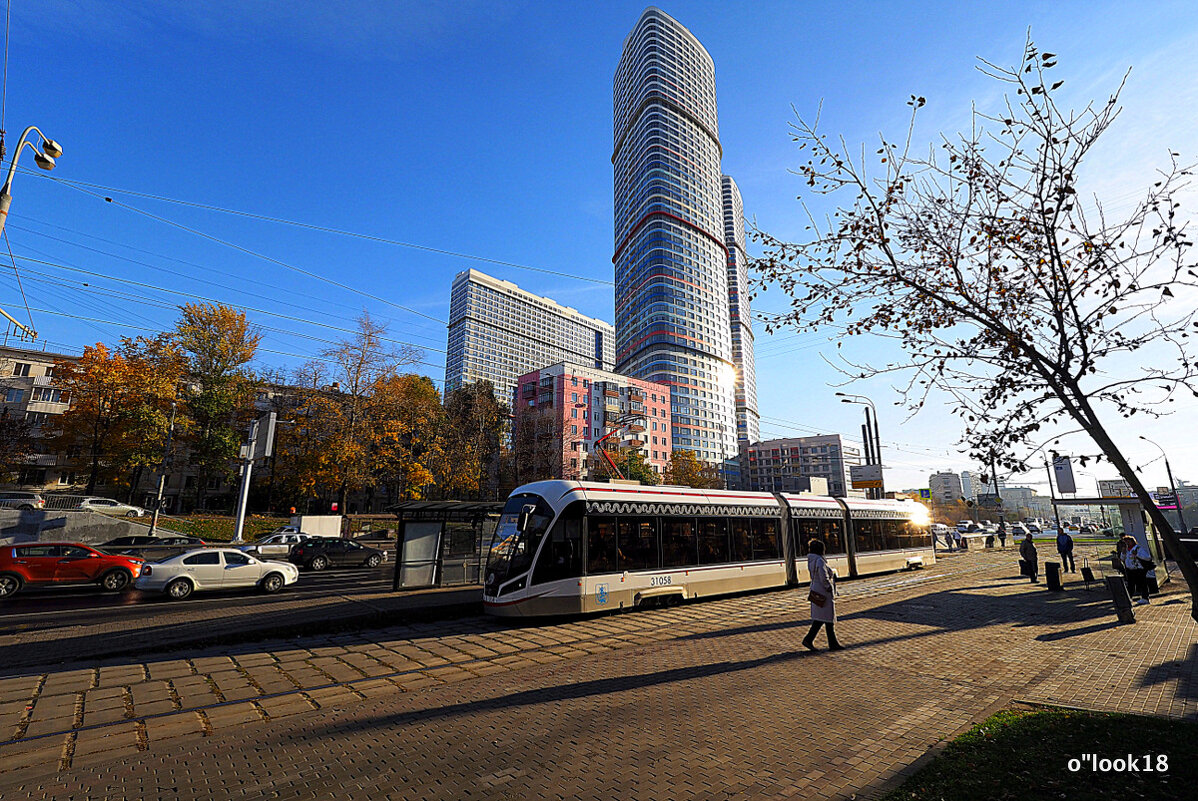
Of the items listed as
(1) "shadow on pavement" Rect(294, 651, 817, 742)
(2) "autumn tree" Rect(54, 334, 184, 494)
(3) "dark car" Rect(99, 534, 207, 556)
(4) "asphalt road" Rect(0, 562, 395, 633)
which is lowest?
(4) "asphalt road" Rect(0, 562, 395, 633)

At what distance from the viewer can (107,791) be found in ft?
14.2

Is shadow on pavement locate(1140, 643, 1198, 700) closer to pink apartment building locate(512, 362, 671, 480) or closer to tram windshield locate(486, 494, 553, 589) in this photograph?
tram windshield locate(486, 494, 553, 589)

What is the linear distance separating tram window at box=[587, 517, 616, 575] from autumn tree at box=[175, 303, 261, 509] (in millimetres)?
40589

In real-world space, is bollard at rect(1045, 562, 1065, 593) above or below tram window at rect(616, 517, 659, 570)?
below

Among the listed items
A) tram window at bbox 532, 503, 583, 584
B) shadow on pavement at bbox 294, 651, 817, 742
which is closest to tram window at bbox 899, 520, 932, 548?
shadow on pavement at bbox 294, 651, 817, 742

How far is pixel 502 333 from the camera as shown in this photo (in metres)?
A: 158

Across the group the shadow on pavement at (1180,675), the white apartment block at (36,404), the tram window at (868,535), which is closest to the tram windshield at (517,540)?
the shadow on pavement at (1180,675)

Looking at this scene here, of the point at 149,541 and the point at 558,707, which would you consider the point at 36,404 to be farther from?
the point at 558,707

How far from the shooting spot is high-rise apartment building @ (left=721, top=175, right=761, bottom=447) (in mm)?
130250

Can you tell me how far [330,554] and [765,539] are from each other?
20771 millimetres

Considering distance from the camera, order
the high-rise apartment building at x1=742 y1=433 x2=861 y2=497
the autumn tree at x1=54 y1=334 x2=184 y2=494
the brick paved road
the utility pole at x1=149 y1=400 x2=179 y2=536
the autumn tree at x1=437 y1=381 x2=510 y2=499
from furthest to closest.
Result: the high-rise apartment building at x1=742 y1=433 x2=861 y2=497, the autumn tree at x1=437 y1=381 x2=510 y2=499, the autumn tree at x1=54 y1=334 x2=184 y2=494, the utility pole at x1=149 y1=400 x2=179 y2=536, the brick paved road

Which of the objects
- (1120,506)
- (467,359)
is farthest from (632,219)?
(1120,506)

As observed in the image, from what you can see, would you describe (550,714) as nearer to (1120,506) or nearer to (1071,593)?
(1071,593)

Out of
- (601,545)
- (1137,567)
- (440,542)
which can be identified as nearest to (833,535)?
(1137,567)
